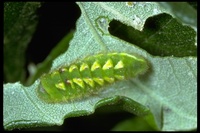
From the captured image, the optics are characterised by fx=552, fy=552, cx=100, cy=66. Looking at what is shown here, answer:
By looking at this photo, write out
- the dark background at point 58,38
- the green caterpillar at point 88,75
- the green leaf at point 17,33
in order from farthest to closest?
the dark background at point 58,38
the green leaf at point 17,33
the green caterpillar at point 88,75

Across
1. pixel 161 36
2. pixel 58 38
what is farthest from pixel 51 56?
pixel 161 36

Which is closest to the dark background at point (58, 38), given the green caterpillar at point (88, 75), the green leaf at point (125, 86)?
the green leaf at point (125, 86)

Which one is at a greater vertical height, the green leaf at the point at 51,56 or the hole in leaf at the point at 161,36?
the hole in leaf at the point at 161,36

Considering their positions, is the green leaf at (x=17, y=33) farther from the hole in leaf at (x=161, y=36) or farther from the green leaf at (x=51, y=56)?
the hole in leaf at (x=161, y=36)

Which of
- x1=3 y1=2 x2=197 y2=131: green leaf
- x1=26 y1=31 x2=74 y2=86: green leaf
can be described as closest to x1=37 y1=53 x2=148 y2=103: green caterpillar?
x1=3 y1=2 x2=197 y2=131: green leaf

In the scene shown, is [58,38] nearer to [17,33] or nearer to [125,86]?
[17,33]

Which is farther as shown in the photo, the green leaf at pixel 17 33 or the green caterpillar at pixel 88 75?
the green leaf at pixel 17 33

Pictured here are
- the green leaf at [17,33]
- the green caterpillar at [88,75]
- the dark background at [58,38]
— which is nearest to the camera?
the green caterpillar at [88,75]

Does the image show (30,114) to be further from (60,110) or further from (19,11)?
(19,11)
